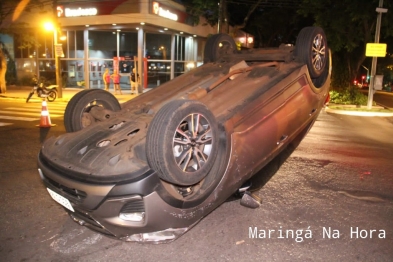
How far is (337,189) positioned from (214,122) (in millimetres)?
2755

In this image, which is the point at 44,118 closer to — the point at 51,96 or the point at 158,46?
the point at 51,96

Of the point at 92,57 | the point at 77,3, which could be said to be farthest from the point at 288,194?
the point at 92,57

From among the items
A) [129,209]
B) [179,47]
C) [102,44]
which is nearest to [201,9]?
[179,47]

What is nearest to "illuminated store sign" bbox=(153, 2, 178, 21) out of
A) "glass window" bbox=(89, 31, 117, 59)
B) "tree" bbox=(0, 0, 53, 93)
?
"glass window" bbox=(89, 31, 117, 59)

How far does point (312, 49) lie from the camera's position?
4.77 metres

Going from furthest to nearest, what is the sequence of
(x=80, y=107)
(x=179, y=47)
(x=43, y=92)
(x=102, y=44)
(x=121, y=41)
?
(x=179, y=47), (x=102, y=44), (x=121, y=41), (x=43, y=92), (x=80, y=107)

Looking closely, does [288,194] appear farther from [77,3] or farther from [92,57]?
[92,57]

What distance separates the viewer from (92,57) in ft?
80.7

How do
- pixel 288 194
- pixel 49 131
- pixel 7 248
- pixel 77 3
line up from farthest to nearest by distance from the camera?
pixel 77 3
pixel 49 131
pixel 288 194
pixel 7 248

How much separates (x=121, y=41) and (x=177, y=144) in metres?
22.5

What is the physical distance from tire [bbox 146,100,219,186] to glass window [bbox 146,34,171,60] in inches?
872

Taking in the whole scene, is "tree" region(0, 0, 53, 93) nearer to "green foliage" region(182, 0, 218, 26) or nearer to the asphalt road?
"green foliage" region(182, 0, 218, 26)

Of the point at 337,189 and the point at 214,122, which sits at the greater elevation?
the point at 214,122

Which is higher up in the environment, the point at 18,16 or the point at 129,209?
the point at 18,16
